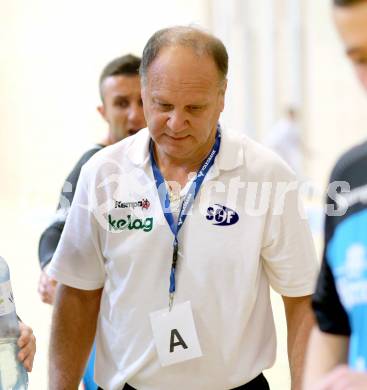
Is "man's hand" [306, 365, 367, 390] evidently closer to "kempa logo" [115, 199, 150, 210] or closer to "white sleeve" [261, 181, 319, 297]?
"white sleeve" [261, 181, 319, 297]

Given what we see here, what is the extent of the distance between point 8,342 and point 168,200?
2.22ft

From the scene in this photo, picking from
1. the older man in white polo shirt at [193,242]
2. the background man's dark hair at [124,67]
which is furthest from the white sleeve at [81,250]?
the background man's dark hair at [124,67]

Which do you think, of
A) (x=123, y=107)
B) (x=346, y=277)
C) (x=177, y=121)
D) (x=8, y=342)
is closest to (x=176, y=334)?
(x=8, y=342)

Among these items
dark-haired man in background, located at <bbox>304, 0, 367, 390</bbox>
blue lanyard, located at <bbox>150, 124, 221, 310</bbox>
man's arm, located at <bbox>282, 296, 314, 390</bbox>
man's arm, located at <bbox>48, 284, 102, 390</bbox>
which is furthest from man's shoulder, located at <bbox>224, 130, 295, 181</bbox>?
dark-haired man in background, located at <bbox>304, 0, 367, 390</bbox>

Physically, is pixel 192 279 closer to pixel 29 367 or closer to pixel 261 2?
pixel 29 367

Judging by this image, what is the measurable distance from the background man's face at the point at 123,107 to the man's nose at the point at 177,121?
116cm

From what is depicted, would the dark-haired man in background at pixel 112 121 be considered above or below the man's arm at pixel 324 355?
above

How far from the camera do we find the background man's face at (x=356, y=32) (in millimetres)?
1485

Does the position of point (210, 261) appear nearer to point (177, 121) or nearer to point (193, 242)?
point (193, 242)

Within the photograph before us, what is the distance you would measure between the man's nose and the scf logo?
0.95 feet

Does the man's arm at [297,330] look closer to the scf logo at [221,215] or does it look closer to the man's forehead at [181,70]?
the scf logo at [221,215]

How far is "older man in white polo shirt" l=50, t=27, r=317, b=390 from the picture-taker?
2.77m

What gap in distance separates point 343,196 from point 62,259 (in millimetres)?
1556

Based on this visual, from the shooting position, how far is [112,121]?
155 inches
